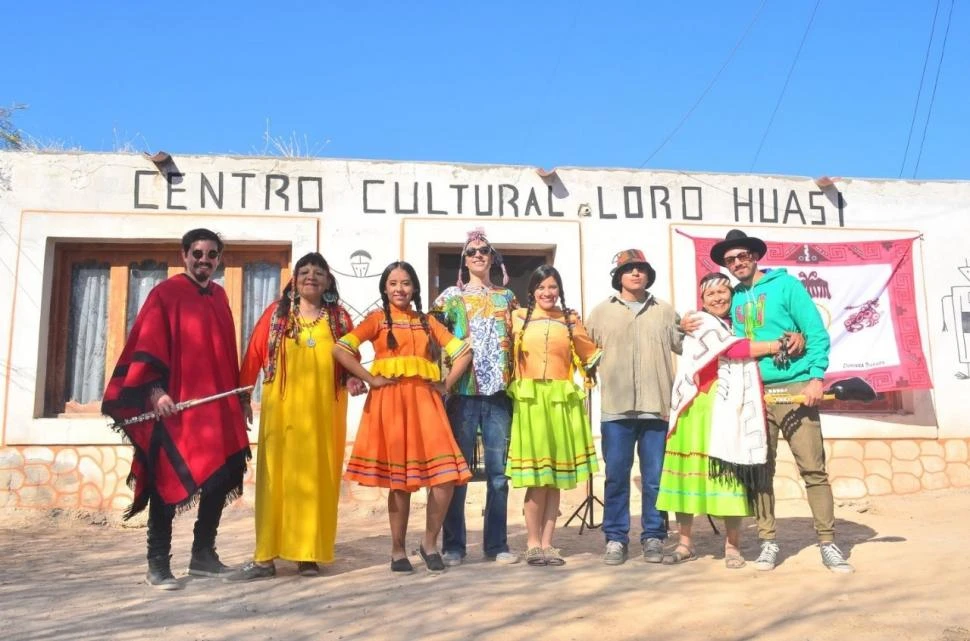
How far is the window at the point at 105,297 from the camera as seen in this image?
7434mm

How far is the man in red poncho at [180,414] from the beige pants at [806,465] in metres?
2.71

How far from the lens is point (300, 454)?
13.6 feet

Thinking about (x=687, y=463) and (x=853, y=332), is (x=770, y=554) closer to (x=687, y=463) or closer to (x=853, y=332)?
(x=687, y=463)

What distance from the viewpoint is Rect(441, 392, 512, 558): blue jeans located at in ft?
14.6

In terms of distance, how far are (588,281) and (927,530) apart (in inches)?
135

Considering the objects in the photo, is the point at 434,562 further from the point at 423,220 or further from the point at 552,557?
the point at 423,220

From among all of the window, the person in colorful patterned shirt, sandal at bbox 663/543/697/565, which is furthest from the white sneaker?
the window

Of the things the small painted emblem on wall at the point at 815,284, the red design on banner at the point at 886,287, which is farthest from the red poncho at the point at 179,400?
the small painted emblem on wall at the point at 815,284

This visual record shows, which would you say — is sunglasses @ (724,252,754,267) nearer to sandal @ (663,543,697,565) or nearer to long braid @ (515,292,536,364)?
long braid @ (515,292,536,364)

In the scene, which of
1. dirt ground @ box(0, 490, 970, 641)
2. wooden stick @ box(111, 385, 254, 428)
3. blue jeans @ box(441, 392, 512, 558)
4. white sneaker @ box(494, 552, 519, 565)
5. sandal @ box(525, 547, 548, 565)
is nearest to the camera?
dirt ground @ box(0, 490, 970, 641)

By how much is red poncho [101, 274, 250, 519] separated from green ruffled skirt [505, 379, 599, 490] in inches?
56.1

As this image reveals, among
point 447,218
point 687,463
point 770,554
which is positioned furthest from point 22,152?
point 770,554

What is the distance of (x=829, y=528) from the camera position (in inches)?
163

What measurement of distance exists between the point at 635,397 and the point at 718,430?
48 centimetres
